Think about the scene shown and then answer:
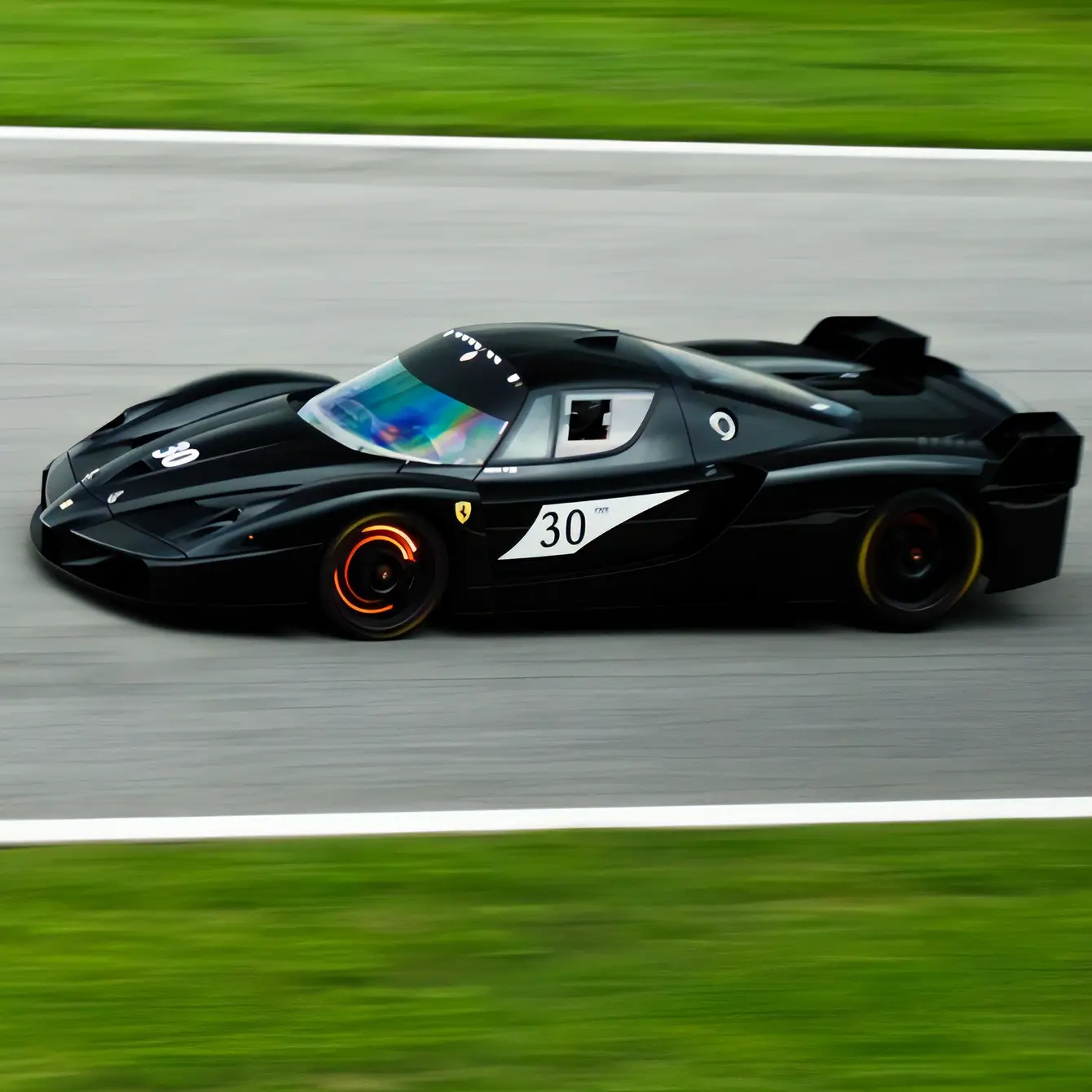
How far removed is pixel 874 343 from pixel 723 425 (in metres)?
1.61

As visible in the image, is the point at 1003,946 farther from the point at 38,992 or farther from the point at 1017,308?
the point at 1017,308

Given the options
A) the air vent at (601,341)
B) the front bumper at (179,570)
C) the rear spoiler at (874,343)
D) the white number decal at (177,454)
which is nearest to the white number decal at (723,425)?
the air vent at (601,341)

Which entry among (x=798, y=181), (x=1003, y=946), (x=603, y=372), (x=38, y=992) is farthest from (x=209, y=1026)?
(x=798, y=181)

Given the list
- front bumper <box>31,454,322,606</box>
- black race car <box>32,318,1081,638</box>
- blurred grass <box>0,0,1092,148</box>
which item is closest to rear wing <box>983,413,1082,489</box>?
black race car <box>32,318,1081,638</box>

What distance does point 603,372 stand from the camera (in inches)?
309

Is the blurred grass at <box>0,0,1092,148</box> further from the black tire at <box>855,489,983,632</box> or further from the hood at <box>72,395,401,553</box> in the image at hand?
the black tire at <box>855,489,983,632</box>

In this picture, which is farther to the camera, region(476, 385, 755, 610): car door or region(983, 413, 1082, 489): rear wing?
region(983, 413, 1082, 489): rear wing

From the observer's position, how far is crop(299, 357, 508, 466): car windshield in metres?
7.66

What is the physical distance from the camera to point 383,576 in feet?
25.0

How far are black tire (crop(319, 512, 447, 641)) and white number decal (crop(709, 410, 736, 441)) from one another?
123 cm

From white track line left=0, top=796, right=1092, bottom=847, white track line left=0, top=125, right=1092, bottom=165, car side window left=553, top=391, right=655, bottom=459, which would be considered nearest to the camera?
white track line left=0, top=796, right=1092, bottom=847

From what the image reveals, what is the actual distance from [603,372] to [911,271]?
559cm

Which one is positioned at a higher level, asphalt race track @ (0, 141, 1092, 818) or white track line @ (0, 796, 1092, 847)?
asphalt race track @ (0, 141, 1092, 818)

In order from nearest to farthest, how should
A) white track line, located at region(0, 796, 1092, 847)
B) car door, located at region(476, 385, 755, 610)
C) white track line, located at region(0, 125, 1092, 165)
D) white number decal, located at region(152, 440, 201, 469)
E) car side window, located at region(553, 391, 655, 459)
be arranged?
white track line, located at region(0, 796, 1092, 847) < car door, located at region(476, 385, 755, 610) < car side window, located at region(553, 391, 655, 459) < white number decal, located at region(152, 440, 201, 469) < white track line, located at region(0, 125, 1092, 165)
